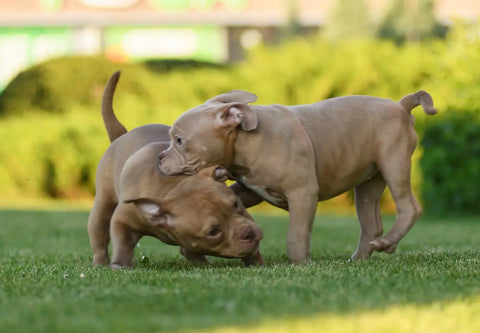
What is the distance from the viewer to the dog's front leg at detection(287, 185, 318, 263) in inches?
187

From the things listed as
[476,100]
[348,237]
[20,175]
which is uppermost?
[476,100]

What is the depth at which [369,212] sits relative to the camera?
5.57 metres

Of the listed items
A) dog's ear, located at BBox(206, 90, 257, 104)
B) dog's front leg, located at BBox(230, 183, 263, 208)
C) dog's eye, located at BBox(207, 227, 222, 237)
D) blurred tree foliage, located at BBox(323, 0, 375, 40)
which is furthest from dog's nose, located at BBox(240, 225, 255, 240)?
blurred tree foliage, located at BBox(323, 0, 375, 40)

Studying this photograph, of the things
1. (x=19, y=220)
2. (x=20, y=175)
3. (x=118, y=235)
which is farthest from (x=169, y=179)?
(x=20, y=175)

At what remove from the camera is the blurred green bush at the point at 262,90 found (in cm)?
1271

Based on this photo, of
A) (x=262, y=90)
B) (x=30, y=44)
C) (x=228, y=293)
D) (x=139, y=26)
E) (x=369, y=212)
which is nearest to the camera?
(x=228, y=293)

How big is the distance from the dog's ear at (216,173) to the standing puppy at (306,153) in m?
0.04

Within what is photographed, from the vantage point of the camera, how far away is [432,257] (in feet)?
17.3

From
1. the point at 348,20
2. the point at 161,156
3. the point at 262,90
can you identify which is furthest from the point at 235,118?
the point at 348,20

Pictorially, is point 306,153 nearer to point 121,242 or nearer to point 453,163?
point 121,242

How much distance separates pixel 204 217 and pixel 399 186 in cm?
134

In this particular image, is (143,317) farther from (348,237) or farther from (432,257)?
(348,237)

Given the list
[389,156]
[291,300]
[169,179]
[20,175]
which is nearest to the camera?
[291,300]

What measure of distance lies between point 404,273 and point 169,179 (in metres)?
1.42
